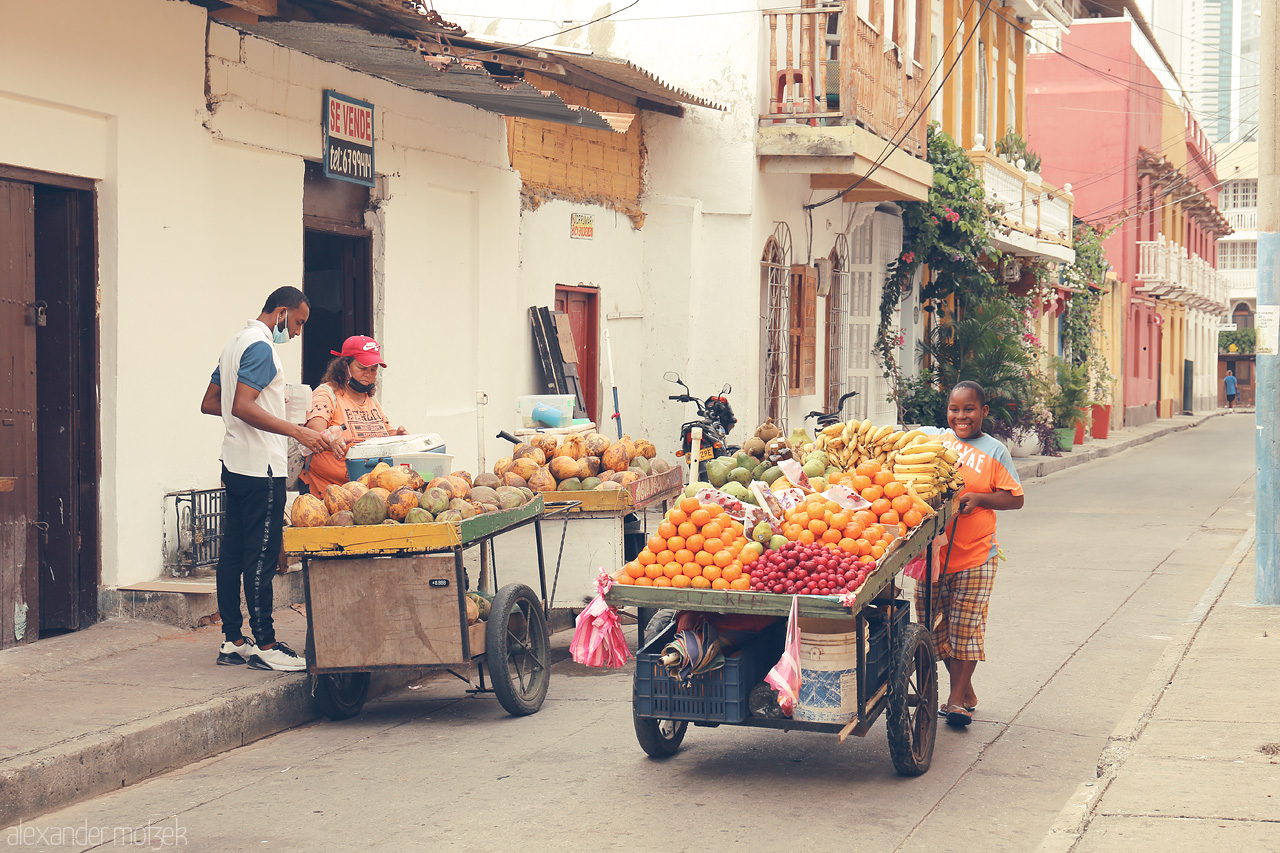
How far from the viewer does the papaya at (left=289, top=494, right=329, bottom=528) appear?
637cm

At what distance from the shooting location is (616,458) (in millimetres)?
8242

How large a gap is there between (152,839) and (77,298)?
3972mm

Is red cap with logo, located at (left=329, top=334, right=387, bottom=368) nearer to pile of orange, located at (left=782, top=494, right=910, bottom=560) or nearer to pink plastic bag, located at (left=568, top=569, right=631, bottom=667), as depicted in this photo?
pink plastic bag, located at (left=568, top=569, right=631, bottom=667)

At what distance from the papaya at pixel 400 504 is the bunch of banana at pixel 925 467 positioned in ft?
7.42

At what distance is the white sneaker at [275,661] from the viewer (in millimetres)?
6980

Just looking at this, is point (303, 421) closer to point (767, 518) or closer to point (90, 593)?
point (90, 593)

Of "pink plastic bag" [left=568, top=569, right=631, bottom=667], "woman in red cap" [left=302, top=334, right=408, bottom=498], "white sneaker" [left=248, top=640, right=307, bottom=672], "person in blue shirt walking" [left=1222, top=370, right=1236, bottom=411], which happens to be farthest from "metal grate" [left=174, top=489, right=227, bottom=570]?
"person in blue shirt walking" [left=1222, top=370, right=1236, bottom=411]

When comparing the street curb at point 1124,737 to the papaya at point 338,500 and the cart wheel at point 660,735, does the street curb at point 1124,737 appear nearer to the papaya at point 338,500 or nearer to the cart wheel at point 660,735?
the cart wheel at point 660,735

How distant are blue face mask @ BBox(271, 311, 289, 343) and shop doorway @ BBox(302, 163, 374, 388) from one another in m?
3.10

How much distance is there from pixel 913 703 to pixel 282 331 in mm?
3792

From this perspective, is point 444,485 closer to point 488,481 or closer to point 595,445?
point 488,481

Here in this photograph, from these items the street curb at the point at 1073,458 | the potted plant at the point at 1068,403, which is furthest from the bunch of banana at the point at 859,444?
the potted plant at the point at 1068,403

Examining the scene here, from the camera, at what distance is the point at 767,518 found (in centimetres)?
566

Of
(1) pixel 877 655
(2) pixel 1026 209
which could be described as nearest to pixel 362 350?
(1) pixel 877 655
